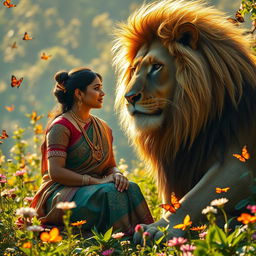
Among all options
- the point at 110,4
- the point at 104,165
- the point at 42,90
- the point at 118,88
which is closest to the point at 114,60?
the point at 118,88

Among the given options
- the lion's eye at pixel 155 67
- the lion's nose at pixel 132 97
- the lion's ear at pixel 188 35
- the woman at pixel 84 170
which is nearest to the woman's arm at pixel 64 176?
the woman at pixel 84 170

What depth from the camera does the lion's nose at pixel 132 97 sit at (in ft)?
13.0

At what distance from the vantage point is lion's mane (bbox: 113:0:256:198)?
3.98 m

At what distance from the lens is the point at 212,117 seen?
4.01 meters

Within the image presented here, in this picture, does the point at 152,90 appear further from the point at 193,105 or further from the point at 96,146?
the point at 96,146

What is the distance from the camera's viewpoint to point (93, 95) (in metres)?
4.21

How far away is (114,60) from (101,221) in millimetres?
1240

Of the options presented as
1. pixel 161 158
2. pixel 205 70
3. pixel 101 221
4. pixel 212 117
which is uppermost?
pixel 205 70

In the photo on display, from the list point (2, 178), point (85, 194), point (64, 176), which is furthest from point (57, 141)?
point (2, 178)

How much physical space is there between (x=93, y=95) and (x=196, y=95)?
67cm

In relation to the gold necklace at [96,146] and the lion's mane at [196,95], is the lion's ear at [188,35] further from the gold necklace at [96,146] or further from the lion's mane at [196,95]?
the gold necklace at [96,146]

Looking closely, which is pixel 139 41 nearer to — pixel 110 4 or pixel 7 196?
pixel 7 196

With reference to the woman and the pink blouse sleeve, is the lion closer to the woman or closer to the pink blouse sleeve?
the woman

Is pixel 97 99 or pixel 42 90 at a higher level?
pixel 97 99
